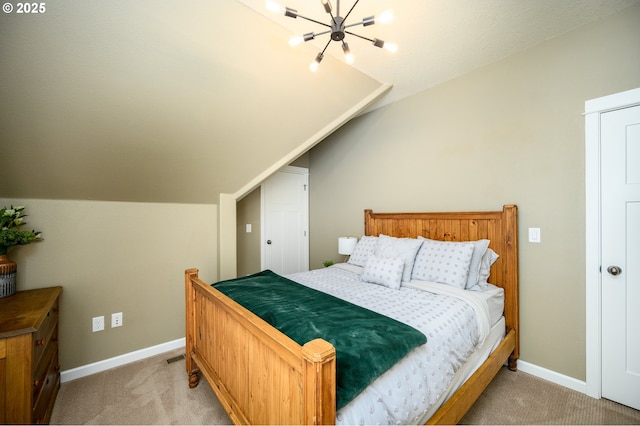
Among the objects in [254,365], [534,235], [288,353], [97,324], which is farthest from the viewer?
[97,324]

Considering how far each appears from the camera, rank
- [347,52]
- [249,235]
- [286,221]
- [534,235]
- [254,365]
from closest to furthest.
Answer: [254,365] < [347,52] < [534,235] < [249,235] < [286,221]

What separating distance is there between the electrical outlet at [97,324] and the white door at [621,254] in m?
3.87

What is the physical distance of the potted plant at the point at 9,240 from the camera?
5.82 feet

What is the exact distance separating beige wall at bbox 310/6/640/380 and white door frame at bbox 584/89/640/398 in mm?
39

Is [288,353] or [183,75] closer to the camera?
[288,353]

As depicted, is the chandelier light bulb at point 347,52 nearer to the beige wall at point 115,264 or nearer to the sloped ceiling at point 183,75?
the sloped ceiling at point 183,75

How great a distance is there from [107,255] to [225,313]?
5.14 ft

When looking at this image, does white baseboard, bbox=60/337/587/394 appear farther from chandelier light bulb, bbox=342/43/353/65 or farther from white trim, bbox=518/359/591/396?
chandelier light bulb, bbox=342/43/353/65

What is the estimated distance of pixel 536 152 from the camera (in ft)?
6.95

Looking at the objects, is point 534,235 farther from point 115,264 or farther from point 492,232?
point 115,264

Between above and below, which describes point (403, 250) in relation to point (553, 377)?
above

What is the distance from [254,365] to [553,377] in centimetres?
230

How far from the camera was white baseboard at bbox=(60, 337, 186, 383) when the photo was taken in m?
2.16

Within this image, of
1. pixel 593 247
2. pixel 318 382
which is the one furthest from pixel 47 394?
pixel 593 247
